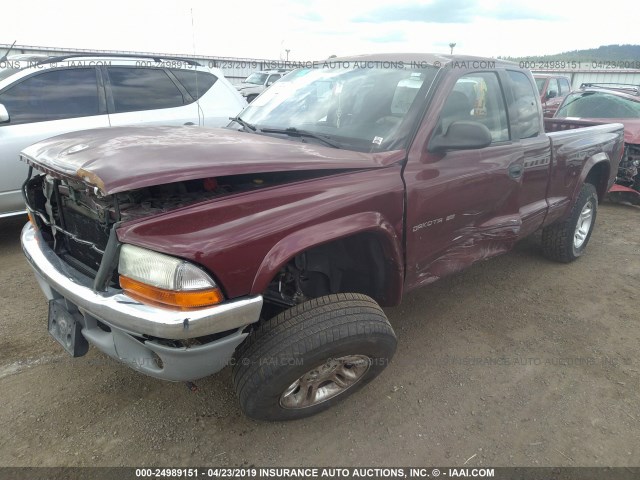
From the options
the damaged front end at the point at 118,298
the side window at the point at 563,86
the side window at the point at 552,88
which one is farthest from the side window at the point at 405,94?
the side window at the point at 563,86

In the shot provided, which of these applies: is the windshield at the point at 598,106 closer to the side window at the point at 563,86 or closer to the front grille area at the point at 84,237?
the side window at the point at 563,86

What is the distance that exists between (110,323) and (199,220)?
0.58m

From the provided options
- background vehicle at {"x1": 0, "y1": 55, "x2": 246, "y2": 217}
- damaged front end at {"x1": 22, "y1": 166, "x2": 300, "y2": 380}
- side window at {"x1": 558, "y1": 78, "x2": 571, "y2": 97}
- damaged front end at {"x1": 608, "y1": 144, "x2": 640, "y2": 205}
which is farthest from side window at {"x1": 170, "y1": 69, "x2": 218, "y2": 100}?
side window at {"x1": 558, "y1": 78, "x2": 571, "y2": 97}

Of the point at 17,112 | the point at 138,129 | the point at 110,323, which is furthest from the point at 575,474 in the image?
the point at 17,112

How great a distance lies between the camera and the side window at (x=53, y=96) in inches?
175

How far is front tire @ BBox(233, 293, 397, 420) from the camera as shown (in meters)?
2.09

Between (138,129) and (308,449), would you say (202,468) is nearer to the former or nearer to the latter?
(308,449)

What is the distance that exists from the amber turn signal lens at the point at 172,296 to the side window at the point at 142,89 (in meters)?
3.83

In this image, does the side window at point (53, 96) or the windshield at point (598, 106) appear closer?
the side window at point (53, 96)

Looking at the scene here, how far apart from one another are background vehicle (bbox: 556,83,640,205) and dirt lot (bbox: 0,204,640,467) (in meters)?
4.08

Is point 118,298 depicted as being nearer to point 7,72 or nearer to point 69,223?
point 69,223

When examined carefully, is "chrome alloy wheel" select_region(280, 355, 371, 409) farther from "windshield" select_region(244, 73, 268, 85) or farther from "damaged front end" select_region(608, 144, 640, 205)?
"windshield" select_region(244, 73, 268, 85)

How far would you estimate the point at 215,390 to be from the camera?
2.65 metres

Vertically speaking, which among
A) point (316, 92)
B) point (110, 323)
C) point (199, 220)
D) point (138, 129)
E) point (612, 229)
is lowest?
point (612, 229)
